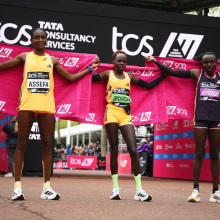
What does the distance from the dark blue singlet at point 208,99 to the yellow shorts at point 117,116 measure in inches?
42.9

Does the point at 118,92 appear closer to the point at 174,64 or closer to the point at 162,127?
the point at 174,64

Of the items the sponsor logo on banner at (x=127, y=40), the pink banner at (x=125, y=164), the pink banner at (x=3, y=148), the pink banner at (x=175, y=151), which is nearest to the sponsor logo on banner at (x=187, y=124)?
the pink banner at (x=175, y=151)

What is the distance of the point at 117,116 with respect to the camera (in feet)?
21.2

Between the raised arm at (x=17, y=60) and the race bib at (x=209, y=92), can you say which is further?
the race bib at (x=209, y=92)

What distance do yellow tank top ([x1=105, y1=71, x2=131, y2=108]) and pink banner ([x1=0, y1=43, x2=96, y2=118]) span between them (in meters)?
0.92

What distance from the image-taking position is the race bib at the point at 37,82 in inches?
234

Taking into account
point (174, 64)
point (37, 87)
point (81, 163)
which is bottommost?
point (81, 163)

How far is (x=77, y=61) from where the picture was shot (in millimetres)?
7852

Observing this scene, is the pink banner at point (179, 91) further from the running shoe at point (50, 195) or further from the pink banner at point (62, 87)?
the running shoe at point (50, 195)

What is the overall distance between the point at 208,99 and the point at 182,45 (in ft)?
14.0

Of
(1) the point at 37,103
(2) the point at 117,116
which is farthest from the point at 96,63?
(1) the point at 37,103

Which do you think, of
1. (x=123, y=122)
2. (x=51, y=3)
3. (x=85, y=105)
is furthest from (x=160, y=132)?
(x=123, y=122)

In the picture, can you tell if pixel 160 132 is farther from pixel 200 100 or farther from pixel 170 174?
pixel 200 100

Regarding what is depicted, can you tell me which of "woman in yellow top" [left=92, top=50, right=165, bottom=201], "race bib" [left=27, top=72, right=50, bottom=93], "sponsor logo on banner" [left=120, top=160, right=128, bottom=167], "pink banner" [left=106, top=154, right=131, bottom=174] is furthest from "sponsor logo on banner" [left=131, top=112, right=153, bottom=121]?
"sponsor logo on banner" [left=120, top=160, right=128, bottom=167]
